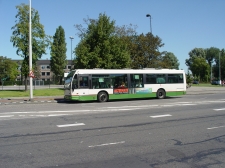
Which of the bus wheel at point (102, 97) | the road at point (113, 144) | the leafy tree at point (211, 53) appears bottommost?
the road at point (113, 144)

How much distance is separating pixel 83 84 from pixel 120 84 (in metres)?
3.33

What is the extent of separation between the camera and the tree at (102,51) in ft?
99.7

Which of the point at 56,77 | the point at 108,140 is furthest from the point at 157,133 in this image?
the point at 56,77

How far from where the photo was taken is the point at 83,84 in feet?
63.8

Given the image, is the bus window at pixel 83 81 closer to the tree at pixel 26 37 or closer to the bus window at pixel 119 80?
the bus window at pixel 119 80

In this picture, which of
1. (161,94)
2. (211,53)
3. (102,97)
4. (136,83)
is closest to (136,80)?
(136,83)

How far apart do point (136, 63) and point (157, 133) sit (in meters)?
33.8

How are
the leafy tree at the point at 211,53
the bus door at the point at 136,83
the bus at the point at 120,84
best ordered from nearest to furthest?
the bus at the point at 120,84 → the bus door at the point at 136,83 → the leafy tree at the point at 211,53

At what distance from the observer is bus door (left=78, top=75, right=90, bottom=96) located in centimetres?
1936

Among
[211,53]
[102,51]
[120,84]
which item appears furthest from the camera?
[211,53]

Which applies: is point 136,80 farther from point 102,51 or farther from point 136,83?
point 102,51

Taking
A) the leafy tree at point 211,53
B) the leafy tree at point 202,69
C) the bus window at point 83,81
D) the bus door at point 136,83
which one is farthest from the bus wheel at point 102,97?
the leafy tree at point 211,53

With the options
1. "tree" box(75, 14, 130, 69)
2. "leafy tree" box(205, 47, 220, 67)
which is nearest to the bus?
"tree" box(75, 14, 130, 69)

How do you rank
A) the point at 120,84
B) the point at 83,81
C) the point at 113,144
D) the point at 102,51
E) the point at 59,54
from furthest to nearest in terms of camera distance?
the point at 59,54 → the point at 102,51 → the point at 120,84 → the point at 83,81 → the point at 113,144
